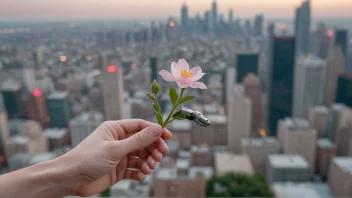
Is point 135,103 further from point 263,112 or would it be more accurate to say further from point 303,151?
point 263,112

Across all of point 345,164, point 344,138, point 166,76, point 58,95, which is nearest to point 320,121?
point 344,138

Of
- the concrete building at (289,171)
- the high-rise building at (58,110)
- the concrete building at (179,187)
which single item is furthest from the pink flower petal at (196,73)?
the high-rise building at (58,110)

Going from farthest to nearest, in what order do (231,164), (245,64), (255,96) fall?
(245,64)
(255,96)
(231,164)

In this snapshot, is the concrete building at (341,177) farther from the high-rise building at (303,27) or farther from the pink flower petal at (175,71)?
the high-rise building at (303,27)

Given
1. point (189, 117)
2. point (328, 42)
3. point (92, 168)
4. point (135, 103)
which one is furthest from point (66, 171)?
point (328, 42)

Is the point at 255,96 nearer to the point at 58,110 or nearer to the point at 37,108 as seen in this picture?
the point at 58,110

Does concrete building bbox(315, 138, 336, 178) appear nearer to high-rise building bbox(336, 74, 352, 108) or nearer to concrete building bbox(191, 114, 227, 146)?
concrete building bbox(191, 114, 227, 146)

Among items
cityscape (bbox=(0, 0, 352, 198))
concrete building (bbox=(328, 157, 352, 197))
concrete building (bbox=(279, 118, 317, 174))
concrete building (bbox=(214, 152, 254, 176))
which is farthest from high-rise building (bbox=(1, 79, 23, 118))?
concrete building (bbox=(328, 157, 352, 197))
